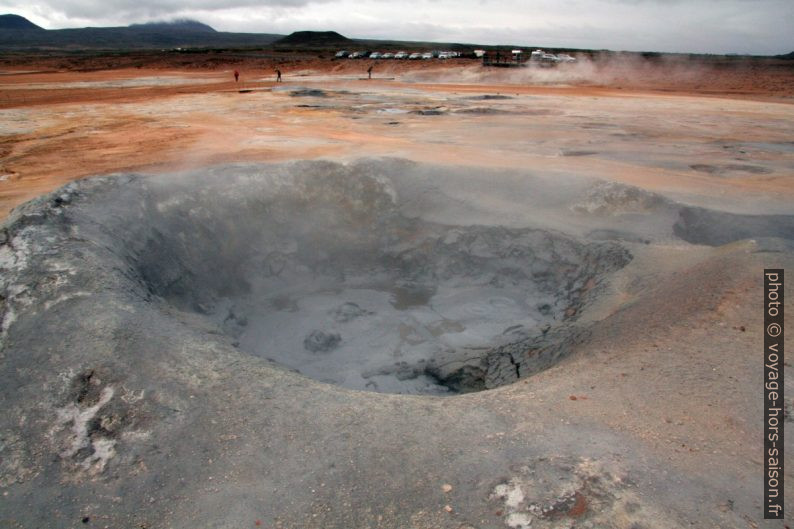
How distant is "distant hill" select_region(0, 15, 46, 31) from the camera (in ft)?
406

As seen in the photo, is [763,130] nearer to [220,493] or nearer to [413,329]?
[413,329]

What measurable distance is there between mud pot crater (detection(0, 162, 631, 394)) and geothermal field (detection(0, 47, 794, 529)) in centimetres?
3

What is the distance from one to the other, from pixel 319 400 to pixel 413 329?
280 cm

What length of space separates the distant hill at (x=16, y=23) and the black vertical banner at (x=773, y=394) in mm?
157135

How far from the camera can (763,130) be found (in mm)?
12258

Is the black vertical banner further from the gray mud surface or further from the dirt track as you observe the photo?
the dirt track

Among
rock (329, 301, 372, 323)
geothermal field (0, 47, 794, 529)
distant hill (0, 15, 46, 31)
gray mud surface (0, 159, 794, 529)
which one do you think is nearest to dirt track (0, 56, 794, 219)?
geothermal field (0, 47, 794, 529)

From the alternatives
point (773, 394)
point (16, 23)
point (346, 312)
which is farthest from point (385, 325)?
point (16, 23)

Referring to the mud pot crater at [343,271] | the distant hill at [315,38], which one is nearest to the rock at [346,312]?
the mud pot crater at [343,271]

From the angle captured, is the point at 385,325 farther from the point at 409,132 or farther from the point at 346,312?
the point at 409,132

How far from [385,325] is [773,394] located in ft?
12.1

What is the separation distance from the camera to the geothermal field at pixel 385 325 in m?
2.49

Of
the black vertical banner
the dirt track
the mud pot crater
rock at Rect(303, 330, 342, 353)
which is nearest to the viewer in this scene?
the black vertical banner

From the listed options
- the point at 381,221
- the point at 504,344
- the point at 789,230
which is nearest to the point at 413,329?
the point at 504,344
